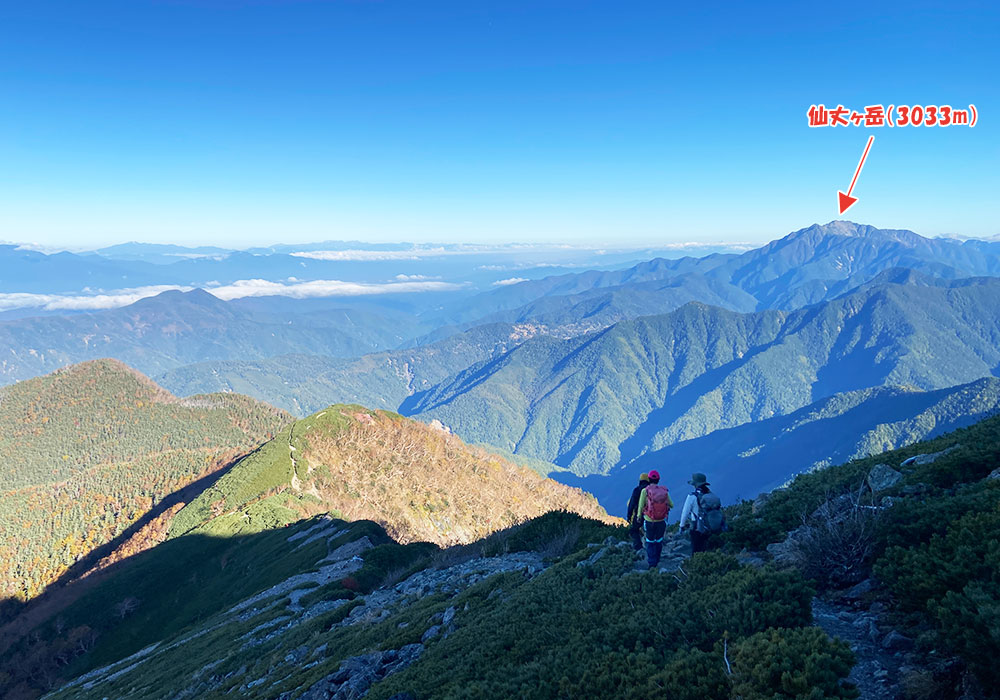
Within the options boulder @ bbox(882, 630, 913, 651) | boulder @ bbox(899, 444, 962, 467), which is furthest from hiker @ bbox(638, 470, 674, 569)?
boulder @ bbox(899, 444, 962, 467)

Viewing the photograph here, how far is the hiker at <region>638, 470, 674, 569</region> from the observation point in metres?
17.8

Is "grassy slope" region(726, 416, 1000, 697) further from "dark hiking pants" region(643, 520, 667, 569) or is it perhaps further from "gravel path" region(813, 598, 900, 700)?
"dark hiking pants" region(643, 520, 667, 569)

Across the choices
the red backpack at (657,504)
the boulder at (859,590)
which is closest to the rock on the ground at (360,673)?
the red backpack at (657,504)

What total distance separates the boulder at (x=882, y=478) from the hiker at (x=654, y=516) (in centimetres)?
812

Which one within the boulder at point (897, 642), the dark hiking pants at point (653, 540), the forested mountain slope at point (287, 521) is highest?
the boulder at point (897, 642)

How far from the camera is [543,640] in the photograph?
15281 millimetres

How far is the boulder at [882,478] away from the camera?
18781mm

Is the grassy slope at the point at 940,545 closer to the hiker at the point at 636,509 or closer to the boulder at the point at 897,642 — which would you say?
the boulder at the point at 897,642

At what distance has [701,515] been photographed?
18031mm

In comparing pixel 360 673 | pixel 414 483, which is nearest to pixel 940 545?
pixel 360 673

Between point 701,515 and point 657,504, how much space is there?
172 centimetres

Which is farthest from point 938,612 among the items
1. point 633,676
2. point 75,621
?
point 75,621

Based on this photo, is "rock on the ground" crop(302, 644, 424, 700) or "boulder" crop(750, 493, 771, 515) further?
"boulder" crop(750, 493, 771, 515)

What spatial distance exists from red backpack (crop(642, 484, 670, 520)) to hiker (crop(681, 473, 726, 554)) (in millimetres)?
682
